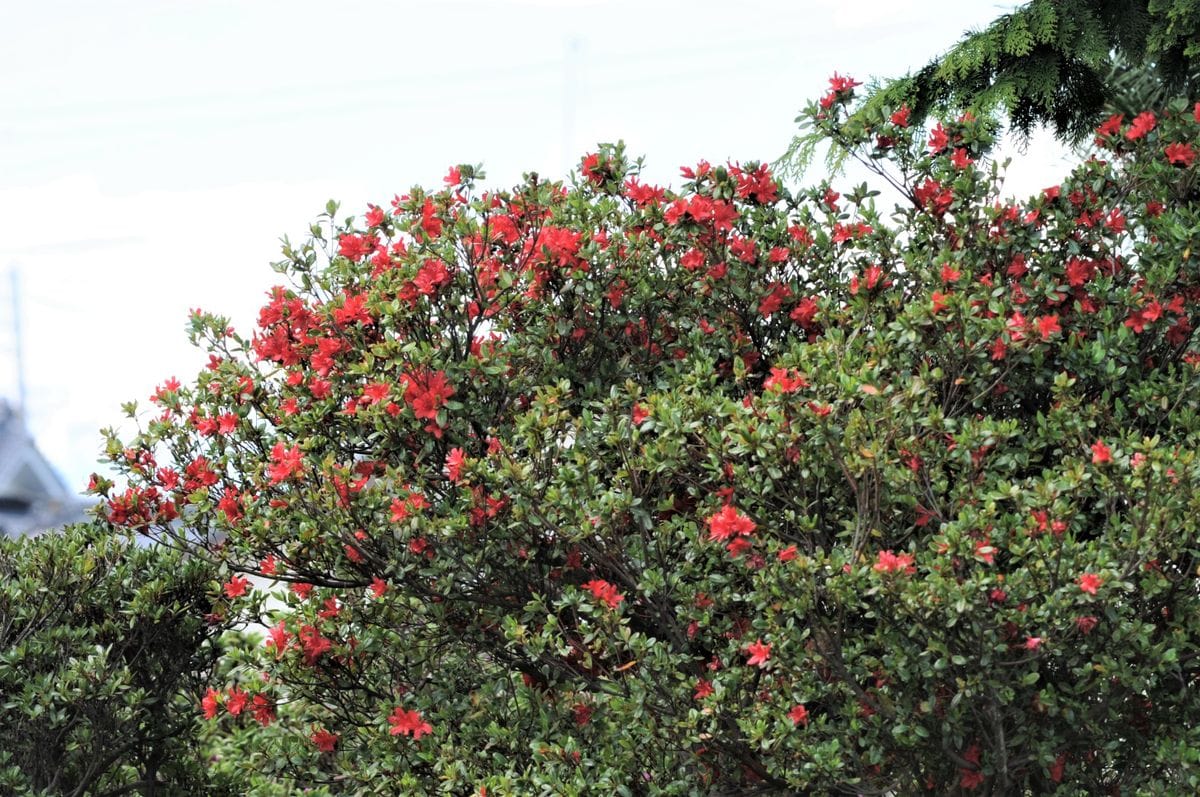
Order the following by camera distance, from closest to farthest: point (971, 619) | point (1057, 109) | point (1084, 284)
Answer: point (971, 619) < point (1084, 284) < point (1057, 109)

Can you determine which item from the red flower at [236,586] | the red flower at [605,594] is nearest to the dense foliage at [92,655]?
the red flower at [236,586]

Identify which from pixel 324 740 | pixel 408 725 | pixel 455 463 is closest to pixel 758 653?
pixel 455 463

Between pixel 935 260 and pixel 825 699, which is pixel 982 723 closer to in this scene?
pixel 825 699

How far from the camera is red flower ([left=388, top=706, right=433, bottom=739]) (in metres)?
4.41

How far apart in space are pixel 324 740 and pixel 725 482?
5.94 ft

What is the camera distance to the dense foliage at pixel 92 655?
5152 millimetres

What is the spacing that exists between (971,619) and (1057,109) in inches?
187

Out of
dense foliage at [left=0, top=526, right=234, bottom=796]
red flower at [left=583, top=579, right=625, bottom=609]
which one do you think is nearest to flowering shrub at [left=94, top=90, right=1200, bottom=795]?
red flower at [left=583, top=579, right=625, bottom=609]

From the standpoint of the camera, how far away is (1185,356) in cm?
434

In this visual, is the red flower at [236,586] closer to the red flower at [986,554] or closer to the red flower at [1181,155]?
the red flower at [986,554]

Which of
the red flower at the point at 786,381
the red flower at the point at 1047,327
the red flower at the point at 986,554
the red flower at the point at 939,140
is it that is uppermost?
the red flower at the point at 939,140

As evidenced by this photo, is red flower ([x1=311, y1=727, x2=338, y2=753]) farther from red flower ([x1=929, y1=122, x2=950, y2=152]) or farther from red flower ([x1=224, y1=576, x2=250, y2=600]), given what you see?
red flower ([x1=929, y1=122, x2=950, y2=152])

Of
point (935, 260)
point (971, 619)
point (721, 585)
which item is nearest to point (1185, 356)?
point (935, 260)

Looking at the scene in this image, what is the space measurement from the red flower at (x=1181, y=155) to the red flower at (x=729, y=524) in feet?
7.26
